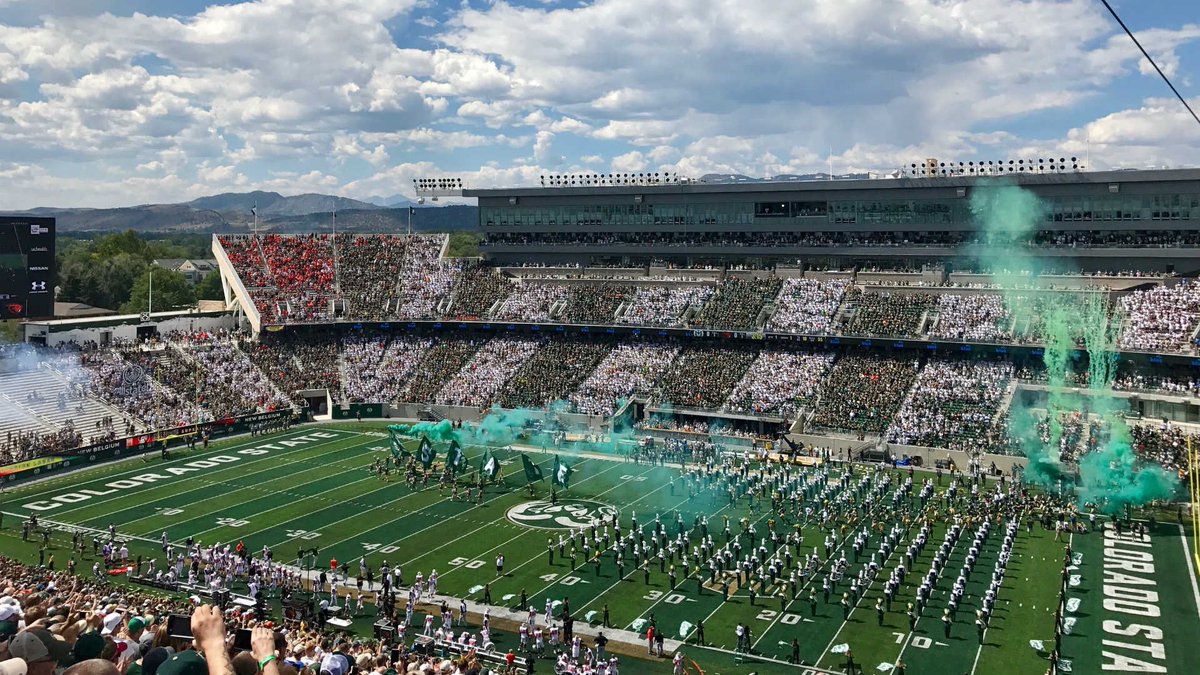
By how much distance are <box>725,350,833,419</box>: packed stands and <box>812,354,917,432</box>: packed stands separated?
0.82m

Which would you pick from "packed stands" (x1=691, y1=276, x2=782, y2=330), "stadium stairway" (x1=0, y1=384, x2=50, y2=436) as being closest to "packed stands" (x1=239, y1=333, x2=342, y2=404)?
"stadium stairway" (x1=0, y1=384, x2=50, y2=436)

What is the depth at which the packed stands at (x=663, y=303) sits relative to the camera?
2352 inches

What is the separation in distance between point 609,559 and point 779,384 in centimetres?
2407

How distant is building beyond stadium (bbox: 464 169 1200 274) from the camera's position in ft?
176

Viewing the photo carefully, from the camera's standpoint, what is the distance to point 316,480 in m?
40.4

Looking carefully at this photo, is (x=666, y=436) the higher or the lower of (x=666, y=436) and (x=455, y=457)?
the lower

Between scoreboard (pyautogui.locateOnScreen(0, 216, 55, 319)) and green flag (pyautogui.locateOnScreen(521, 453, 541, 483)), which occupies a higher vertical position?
scoreboard (pyautogui.locateOnScreen(0, 216, 55, 319))

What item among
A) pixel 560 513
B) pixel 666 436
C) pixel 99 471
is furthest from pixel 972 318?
pixel 99 471

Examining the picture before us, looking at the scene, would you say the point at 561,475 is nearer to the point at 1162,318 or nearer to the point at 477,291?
the point at 1162,318

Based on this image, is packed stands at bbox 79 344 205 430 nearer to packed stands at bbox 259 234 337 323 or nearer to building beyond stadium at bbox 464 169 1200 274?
packed stands at bbox 259 234 337 323

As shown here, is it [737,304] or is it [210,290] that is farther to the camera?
[210,290]

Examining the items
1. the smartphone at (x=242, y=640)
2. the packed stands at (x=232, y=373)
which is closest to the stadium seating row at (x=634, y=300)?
the packed stands at (x=232, y=373)

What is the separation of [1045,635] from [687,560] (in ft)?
32.4

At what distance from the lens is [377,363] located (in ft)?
202
